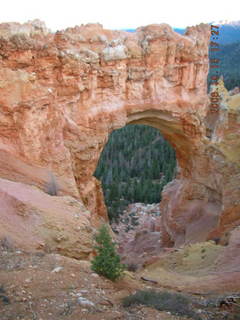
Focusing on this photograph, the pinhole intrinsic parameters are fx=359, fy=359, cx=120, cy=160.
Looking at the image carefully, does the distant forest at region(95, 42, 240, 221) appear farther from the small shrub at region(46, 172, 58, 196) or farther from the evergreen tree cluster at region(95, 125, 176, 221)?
the small shrub at region(46, 172, 58, 196)

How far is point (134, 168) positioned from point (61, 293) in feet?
128

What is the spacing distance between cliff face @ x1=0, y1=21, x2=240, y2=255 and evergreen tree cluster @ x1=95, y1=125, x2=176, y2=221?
1291 centimetres

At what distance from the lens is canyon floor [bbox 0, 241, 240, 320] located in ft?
15.8

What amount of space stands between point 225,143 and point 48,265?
508 inches

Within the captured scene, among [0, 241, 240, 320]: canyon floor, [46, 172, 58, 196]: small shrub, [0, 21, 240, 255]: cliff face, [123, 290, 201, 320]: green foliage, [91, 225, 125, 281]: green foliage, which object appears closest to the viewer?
[0, 241, 240, 320]: canyon floor

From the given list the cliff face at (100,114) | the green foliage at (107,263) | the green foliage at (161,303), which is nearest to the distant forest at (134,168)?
the cliff face at (100,114)

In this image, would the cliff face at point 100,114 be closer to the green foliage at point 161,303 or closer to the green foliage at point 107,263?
the green foliage at point 107,263

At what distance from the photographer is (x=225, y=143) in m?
17.2

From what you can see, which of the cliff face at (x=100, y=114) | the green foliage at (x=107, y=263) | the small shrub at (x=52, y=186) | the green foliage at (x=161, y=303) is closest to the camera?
the green foliage at (x=161, y=303)

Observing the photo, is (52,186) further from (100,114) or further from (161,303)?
(161,303)

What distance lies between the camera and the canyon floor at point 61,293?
4824 mm

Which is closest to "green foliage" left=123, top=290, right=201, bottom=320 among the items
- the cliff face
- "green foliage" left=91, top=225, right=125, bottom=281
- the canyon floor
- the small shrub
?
the canyon floor

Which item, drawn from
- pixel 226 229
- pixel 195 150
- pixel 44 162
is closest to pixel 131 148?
pixel 195 150

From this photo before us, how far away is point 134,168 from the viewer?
4425 cm
